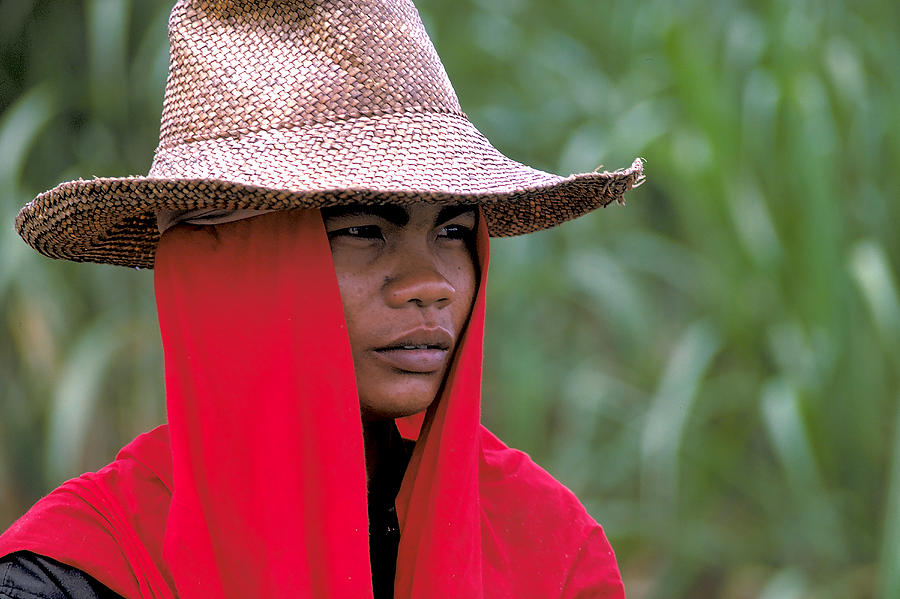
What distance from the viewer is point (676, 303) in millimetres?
3943

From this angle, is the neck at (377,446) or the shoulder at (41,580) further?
the neck at (377,446)

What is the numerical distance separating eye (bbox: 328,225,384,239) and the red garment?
40 mm

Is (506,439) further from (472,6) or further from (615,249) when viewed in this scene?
(472,6)

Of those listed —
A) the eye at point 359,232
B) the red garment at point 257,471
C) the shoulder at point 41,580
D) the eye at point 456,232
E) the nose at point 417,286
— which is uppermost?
the eye at point 456,232

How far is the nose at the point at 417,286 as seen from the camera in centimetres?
135

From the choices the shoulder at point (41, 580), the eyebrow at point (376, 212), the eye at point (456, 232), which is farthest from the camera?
the eye at point (456, 232)

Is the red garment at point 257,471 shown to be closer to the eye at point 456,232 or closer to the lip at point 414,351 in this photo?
the lip at point 414,351

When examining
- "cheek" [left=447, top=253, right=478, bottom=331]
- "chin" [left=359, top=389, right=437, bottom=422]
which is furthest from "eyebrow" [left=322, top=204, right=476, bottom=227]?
"chin" [left=359, top=389, right=437, bottom=422]

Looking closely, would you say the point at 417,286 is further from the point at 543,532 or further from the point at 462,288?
the point at 543,532

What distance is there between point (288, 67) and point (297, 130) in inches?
3.7

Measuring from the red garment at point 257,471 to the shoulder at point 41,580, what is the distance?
0.05ft

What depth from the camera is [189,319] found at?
1349 millimetres

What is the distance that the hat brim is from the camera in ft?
4.08

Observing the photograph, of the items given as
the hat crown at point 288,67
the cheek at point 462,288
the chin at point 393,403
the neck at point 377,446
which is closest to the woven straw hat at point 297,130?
the hat crown at point 288,67
